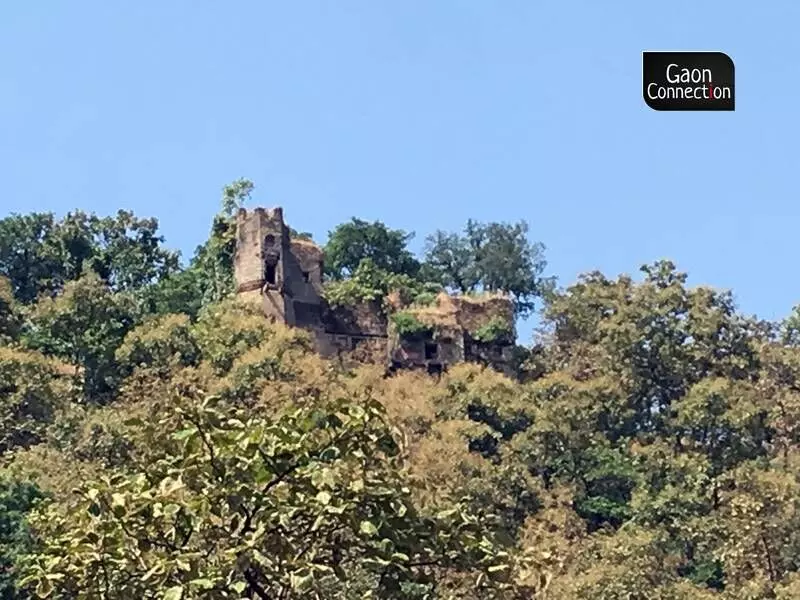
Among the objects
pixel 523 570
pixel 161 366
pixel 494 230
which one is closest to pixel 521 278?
pixel 494 230

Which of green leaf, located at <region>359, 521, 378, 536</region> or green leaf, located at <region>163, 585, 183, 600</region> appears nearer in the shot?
green leaf, located at <region>163, 585, 183, 600</region>

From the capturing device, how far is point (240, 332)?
4397 cm

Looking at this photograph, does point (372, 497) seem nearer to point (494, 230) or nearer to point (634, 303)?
point (634, 303)

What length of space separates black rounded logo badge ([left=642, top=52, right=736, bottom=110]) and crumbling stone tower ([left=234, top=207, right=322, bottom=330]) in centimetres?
2838

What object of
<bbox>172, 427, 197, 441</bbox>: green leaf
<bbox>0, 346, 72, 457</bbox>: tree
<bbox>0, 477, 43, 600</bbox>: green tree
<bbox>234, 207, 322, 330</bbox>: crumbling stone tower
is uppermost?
<bbox>234, 207, 322, 330</bbox>: crumbling stone tower

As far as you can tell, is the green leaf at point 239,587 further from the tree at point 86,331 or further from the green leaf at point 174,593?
the tree at point 86,331

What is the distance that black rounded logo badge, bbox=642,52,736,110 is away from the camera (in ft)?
57.0

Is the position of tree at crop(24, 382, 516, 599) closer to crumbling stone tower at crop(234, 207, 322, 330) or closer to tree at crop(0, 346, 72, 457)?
tree at crop(0, 346, 72, 457)

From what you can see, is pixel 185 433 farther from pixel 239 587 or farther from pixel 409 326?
pixel 409 326

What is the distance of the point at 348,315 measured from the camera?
4741 cm

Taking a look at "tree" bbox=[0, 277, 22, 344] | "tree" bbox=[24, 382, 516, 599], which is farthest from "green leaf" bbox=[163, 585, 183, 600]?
"tree" bbox=[0, 277, 22, 344]

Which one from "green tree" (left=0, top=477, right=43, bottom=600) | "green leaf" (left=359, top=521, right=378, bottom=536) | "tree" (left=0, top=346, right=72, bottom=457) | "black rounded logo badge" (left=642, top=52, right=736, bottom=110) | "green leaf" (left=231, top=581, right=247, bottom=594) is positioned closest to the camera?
"green leaf" (left=231, top=581, right=247, bottom=594)

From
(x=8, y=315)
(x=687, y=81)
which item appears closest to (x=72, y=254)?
(x=8, y=315)

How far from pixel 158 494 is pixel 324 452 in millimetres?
1001
